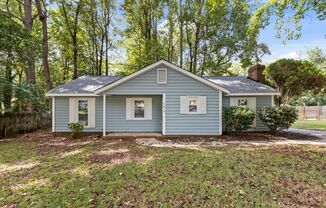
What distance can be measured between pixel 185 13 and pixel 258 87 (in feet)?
42.3

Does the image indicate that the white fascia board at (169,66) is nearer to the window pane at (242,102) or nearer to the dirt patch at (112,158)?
the window pane at (242,102)

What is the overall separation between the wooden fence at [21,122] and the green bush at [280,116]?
14888mm

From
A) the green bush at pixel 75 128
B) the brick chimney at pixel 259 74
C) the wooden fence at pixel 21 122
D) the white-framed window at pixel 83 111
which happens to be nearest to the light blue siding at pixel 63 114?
the white-framed window at pixel 83 111

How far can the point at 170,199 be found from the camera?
3.50 metres

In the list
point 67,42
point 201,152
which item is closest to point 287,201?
point 201,152

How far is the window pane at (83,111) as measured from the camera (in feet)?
37.3

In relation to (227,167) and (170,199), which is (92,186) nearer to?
(170,199)

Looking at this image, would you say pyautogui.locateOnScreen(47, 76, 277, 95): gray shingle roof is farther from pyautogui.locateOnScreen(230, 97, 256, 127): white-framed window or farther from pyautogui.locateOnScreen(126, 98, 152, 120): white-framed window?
pyautogui.locateOnScreen(126, 98, 152, 120): white-framed window

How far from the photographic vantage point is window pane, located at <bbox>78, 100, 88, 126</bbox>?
37.3 ft

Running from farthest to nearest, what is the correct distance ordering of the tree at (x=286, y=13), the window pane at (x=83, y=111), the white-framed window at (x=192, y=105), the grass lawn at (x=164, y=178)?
the window pane at (x=83, y=111)
the white-framed window at (x=192, y=105)
the tree at (x=286, y=13)
the grass lawn at (x=164, y=178)

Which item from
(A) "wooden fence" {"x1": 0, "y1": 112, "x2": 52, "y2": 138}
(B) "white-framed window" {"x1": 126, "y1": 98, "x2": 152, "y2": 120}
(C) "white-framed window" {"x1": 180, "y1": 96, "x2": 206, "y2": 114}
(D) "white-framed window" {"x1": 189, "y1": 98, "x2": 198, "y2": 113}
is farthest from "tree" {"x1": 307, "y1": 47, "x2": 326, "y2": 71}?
(A) "wooden fence" {"x1": 0, "y1": 112, "x2": 52, "y2": 138}

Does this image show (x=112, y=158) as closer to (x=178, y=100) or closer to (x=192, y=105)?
(x=178, y=100)

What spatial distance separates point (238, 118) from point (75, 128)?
29.3ft

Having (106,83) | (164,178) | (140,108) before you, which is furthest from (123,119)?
(164,178)
